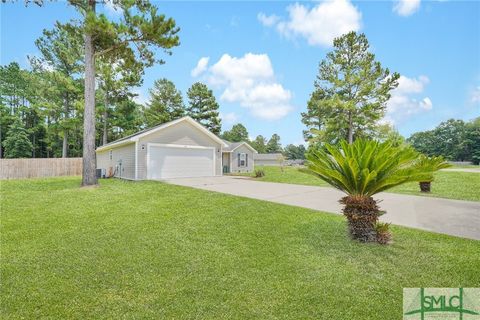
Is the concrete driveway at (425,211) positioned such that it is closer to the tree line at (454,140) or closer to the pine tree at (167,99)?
the pine tree at (167,99)

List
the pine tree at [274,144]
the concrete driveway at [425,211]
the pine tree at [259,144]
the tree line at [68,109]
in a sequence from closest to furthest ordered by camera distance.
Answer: the concrete driveway at [425,211]
the tree line at [68,109]
the pine tree at [259,144]
the pine tree at [274,144]

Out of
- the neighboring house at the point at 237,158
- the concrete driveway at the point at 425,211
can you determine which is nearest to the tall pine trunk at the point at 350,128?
the neighboring house at the point at 237,158

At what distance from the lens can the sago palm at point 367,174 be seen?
4160 millimetres

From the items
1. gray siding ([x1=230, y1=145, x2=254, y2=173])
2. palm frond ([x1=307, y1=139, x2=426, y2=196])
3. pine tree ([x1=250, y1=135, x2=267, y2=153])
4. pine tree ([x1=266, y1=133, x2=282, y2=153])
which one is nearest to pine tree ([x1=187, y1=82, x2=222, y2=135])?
gray siding ([x1=230, y1=145, x2=254, y2=173])

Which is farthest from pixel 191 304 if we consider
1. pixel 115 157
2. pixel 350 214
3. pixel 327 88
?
pixel 327 88

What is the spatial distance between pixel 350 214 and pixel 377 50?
24.8 metres

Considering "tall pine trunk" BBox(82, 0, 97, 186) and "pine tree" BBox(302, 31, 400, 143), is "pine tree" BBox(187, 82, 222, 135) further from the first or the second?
"tall pine trunk" BBox(82, 0, 97, 186)

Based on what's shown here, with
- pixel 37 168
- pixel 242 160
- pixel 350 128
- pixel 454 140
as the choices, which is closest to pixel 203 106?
pixel 242 160

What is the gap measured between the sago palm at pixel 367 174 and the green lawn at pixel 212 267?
42 cm

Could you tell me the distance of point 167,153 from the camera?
1531cm

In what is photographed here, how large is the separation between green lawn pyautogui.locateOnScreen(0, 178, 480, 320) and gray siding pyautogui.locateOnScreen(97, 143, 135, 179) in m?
8.84

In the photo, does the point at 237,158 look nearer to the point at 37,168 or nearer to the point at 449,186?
the point at 37,168

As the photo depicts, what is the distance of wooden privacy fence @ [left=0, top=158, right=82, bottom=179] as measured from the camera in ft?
53.1

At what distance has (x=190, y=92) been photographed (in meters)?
35.2
